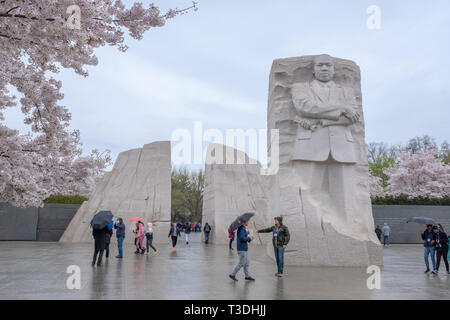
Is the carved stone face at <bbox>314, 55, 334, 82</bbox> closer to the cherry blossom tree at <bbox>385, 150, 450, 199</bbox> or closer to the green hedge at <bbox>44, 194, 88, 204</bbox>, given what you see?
the green hedge at <bbox>44, 194, 88, 204</bbox>

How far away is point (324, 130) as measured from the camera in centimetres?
1173

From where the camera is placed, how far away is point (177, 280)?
7879 millimetres

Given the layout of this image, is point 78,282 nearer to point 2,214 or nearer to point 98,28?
point 98,28

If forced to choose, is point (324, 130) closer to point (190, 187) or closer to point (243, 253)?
point (243, 253)

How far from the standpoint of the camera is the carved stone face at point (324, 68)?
12070 millimetres

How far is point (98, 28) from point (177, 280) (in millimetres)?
4918

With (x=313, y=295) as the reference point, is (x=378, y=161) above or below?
above

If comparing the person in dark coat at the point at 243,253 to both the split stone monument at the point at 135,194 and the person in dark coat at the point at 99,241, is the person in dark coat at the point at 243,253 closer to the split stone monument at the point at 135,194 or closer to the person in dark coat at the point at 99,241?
the person in dark coat at the point at 99,241

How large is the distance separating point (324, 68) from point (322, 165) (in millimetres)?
2933

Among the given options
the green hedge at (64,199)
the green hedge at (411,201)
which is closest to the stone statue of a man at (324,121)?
the green hedge at (411,201)

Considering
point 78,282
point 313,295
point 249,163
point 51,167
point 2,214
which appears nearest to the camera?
point 313,295

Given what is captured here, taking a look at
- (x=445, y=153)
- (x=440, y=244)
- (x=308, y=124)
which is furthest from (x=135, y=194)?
(x=445, y=153)

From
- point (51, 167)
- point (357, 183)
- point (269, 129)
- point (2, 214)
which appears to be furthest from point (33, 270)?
point (2, 214)
